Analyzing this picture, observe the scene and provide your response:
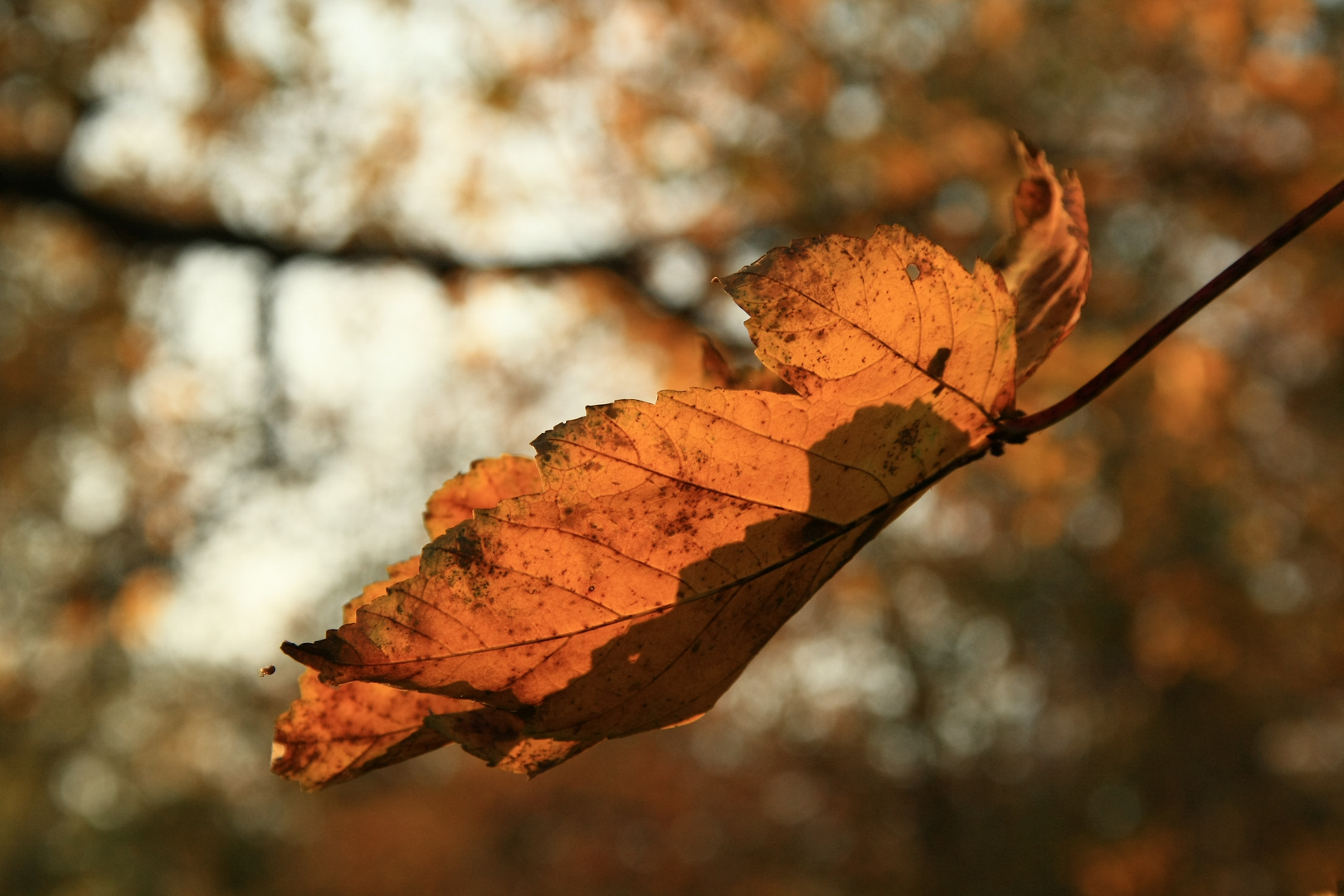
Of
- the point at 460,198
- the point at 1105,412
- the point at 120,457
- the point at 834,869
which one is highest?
the point at 460,198

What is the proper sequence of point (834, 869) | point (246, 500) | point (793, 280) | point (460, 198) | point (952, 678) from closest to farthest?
point (793, 280) < point (460, 198) < point (246, 500) < point (834, 869) < point (952, 678)

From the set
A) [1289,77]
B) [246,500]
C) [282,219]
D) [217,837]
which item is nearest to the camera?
[1289,77]

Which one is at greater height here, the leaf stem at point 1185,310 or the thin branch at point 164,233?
the thin branch at point 164,233

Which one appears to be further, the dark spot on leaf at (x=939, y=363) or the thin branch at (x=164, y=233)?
the thin branch at (x=164, y=233)

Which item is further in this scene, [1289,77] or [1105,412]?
[1105,412]

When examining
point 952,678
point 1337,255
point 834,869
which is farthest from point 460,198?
point 952,678

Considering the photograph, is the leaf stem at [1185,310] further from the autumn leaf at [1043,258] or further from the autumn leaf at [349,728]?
the autumn leaf at [349,728]

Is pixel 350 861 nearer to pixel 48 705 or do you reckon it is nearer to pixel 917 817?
pixel 917 817

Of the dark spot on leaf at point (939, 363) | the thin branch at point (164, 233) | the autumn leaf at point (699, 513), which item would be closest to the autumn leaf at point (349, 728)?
the autumn leaf at point (699, 513)
